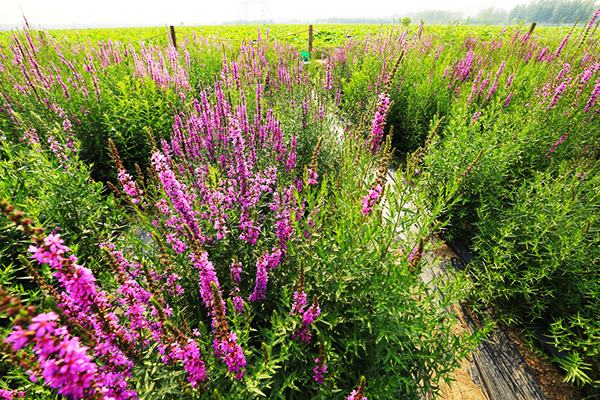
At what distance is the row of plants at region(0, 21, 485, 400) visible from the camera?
4.05 feet

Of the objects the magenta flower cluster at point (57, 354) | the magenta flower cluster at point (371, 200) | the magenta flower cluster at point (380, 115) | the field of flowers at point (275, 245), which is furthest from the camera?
the magenta flower cluster at point (380, 115)

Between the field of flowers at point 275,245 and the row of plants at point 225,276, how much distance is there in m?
0.02

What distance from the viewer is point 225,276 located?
7.95 feet

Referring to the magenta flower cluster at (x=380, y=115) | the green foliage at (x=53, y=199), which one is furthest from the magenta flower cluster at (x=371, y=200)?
the green foliage at (x=53, y=199)

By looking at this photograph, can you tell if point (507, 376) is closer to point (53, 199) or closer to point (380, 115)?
point (380, 115)

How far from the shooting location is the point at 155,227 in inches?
98.5

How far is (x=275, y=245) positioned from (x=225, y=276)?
67 centimetres

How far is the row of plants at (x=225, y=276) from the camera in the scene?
123 cm

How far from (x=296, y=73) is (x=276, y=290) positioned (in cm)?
485

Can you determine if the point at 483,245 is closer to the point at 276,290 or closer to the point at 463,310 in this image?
the point at 463,310

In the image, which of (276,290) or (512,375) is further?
(512,375)

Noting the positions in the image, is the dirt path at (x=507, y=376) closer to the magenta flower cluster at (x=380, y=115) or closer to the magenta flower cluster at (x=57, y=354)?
the magenta flower cluster at (x=380, y=115)

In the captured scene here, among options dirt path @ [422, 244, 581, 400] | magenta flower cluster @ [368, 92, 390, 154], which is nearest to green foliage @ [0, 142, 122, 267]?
magenta flower cluster @ [368, 92, 390, 154]

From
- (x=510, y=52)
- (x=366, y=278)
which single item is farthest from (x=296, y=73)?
(x=510, y=52)
